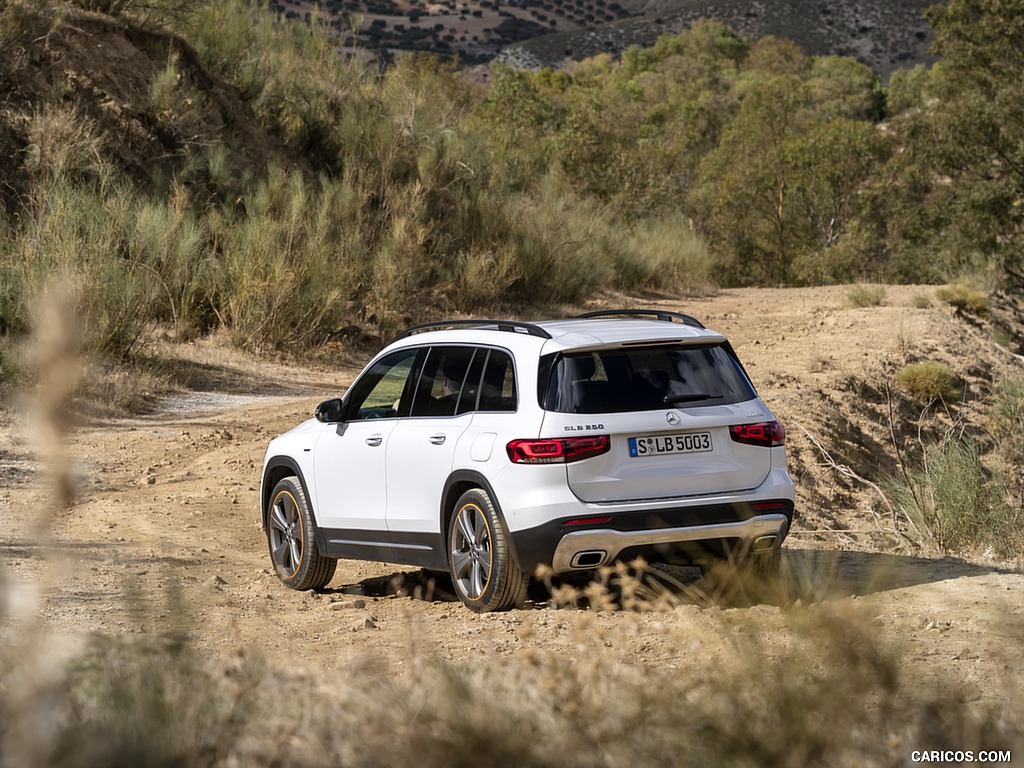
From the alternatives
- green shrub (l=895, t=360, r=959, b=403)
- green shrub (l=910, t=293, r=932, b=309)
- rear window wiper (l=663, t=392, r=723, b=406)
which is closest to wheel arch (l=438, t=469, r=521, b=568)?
rear window wiper (l=663, t=392, r=723, b=406)

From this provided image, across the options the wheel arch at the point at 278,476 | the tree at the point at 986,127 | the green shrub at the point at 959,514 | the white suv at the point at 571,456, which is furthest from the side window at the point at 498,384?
the tree at the point at 986,127

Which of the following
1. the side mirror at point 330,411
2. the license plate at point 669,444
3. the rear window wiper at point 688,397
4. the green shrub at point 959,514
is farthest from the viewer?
the green shrub at point 959,514

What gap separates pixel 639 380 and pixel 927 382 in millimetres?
14830

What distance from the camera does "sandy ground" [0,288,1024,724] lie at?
20.1ft

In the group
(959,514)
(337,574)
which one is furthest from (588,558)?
(959,514)

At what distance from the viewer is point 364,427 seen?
339 inches

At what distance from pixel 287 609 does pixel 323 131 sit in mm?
20241

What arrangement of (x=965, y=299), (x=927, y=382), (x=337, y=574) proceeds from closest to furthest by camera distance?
(x=337, y=574) < (x=927, y=382) < (x=965, y=299)

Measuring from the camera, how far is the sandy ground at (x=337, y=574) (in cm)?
611

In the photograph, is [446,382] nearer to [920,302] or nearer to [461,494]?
[461,494]

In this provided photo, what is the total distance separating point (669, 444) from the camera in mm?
7273

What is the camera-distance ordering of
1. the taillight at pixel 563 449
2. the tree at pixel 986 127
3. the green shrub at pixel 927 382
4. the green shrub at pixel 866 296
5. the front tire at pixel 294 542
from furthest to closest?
the tree at pixel 986 127
the green shrub at pixel 866 296
the green shrub at pixel 927 382
the front tire at pixel 294 542
the taillight at pixel 563 449

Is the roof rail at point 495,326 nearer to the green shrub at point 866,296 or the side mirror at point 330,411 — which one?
the side mirror at point 330,411

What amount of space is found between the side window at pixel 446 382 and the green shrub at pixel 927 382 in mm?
14248
